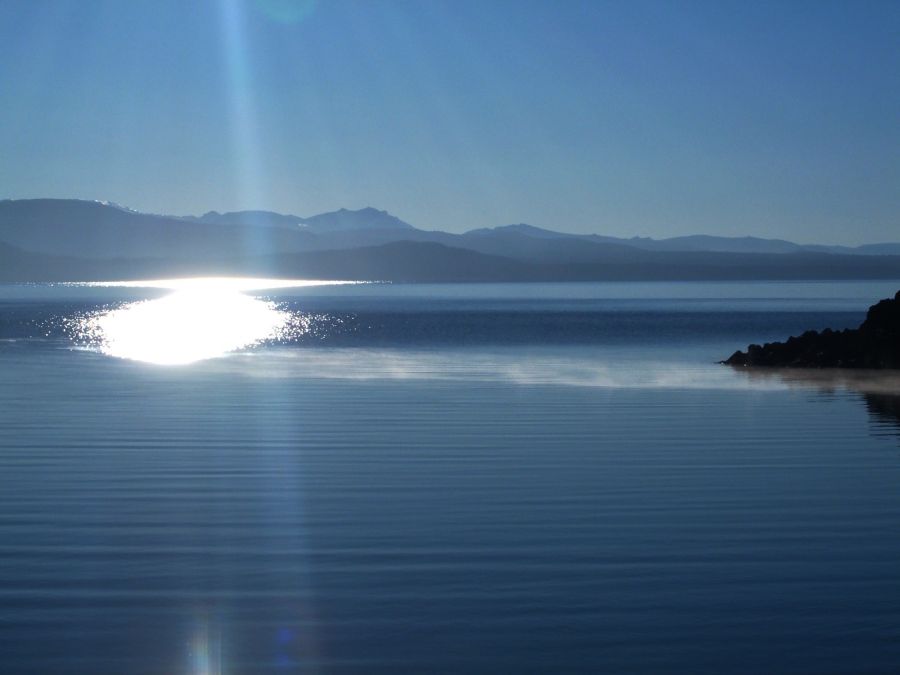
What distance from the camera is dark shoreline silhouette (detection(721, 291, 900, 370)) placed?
32.6 meters

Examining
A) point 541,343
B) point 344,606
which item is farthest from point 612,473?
point 541,343

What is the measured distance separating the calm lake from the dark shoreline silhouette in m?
8.60

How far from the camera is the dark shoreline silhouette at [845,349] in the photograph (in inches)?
1282

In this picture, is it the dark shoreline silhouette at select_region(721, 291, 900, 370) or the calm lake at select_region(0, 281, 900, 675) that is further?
the dark shoreline silhouette at select_region(721, 291, 900, 370)

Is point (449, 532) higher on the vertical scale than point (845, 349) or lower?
lower

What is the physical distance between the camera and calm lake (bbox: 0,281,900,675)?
782 centimetres

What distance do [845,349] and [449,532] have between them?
24994 mm

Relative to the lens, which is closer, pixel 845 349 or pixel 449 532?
pixel 449 532

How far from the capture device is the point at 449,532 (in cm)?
1105

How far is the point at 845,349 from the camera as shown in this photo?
1326 inches

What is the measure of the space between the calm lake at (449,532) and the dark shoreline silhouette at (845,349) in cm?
860

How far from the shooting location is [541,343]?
47.4 metres

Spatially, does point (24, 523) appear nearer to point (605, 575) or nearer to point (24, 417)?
point (605, 575)

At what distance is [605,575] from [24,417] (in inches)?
526
